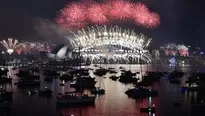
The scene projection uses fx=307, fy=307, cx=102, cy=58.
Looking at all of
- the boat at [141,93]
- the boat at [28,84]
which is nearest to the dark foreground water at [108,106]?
the boat at [141,93]

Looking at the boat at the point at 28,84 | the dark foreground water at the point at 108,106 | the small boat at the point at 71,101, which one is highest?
the boat at the point at 28,84

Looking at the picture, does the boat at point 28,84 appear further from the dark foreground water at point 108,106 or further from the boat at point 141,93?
the boat at point 141,93

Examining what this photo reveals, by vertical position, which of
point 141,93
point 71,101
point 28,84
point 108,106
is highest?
point 28,84

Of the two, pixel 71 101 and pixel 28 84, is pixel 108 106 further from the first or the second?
pixel 28 84

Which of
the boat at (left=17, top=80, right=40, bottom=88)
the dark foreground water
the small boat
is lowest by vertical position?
the dark foreground water

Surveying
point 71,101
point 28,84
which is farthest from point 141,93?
point 28,84

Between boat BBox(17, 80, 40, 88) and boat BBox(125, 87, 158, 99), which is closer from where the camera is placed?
boat BBox(125, 87, 158, 99)

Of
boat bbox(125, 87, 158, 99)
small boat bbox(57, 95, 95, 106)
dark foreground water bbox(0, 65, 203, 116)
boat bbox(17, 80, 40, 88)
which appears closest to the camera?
dark foreground water bbox(0, 65, 203, 116)

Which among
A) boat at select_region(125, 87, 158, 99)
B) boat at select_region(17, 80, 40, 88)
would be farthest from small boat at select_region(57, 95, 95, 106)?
boat at select_region(17, 80, 40, 88)

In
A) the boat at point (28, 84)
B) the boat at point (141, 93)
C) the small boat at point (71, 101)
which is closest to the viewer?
the small boat at point (71, 101)

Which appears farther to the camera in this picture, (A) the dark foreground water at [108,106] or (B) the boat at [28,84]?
(B) the boat at [28,84]

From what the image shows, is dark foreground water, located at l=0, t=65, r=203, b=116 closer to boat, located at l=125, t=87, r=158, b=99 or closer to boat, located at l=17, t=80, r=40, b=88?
boat, located at l=125, t=87, r=158, b=99

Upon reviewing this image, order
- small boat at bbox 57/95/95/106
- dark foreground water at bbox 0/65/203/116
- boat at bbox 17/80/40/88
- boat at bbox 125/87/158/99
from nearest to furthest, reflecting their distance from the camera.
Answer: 1. dark foreground water at bbox 0/65/203/116
2. small boat at bbox 57/95/95/106
3. boat at bbox 125/87/158/99
4. boat at bbox 17/80/40/88
